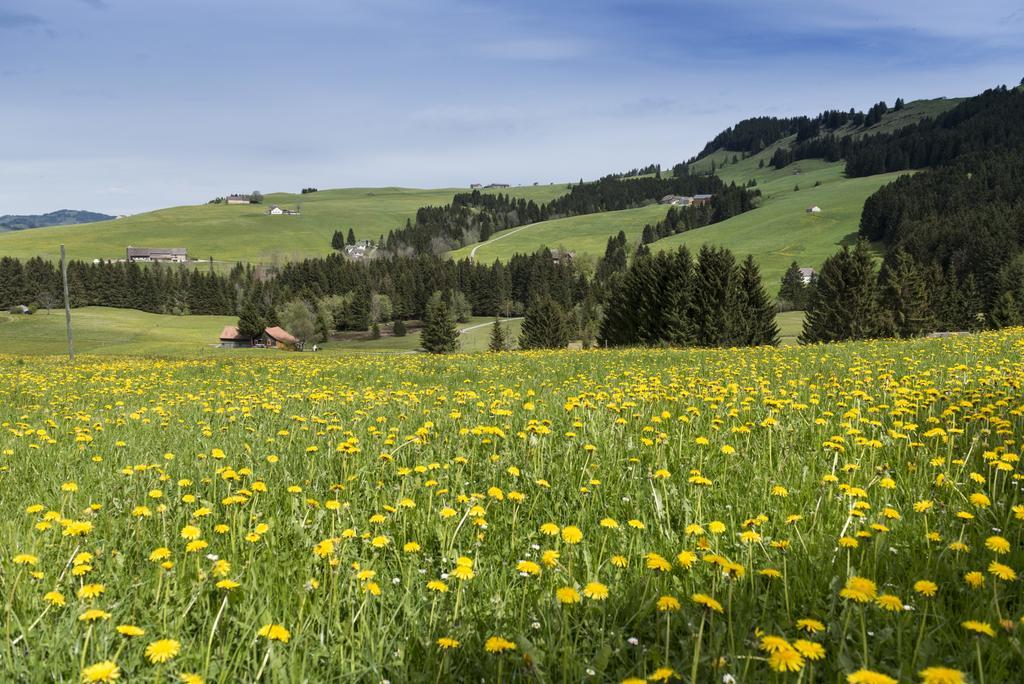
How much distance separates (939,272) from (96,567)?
344 feet

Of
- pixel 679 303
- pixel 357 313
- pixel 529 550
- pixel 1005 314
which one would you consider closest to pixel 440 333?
pixel 679 303

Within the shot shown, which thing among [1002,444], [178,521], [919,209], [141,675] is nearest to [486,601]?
[141,675]

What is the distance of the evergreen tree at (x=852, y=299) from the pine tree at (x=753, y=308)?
24.5 ft

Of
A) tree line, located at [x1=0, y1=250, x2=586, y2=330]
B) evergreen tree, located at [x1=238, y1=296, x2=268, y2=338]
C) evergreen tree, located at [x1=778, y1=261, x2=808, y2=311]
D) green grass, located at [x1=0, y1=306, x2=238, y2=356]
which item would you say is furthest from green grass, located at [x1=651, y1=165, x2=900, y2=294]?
green grass, located at [x1=0, y1=306, x2=238, y2=356]

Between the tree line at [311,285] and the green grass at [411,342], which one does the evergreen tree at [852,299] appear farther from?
the tree line at [311,285]

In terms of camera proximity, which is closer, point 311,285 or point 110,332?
point 110,332

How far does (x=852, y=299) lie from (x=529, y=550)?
217 ft

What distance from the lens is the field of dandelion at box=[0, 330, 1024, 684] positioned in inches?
91.7

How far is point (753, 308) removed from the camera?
54.5m

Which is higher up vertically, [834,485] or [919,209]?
[919,209]

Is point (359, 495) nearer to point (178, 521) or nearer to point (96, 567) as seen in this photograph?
point (178, 521)

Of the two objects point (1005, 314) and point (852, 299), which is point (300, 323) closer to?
point (852, 299)

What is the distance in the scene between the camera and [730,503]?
13.4 feet

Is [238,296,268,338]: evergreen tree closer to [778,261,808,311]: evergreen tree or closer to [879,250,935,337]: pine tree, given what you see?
[879,250,935,337]: pine tree
